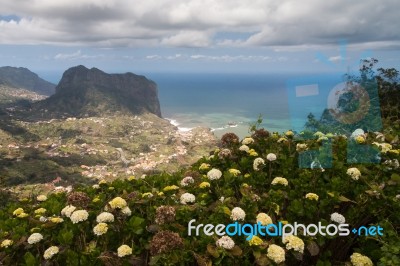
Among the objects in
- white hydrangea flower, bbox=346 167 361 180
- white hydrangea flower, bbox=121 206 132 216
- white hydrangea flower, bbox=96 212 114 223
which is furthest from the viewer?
white hydrangea flower, bbox=346 167 361 180

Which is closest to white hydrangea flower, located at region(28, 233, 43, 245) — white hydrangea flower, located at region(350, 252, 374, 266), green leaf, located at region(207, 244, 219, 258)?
green leaf, located at region(207, 244, 219, 258)

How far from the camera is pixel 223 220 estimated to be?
3391mm

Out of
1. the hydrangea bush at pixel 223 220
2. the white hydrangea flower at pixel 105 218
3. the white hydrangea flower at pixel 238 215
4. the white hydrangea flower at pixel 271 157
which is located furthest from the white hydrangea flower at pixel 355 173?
the white hydrangea flower at pixel 105 218

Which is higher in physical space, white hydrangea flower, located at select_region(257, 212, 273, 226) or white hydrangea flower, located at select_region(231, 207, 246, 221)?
white hydrangea flower, located at select_region(231, 207, 246, 221)

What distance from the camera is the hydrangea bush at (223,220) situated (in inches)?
120

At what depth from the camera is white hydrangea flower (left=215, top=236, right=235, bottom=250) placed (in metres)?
2.98

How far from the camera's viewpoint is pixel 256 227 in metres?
3.32

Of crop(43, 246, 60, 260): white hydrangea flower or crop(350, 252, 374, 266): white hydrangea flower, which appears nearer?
crop(350, 252, 374, 266): white hydrangea flower

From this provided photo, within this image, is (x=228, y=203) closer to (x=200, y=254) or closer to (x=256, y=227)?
(x=256, y=227)

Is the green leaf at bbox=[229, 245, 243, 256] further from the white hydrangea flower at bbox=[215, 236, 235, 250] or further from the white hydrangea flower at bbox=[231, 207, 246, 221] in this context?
the white hydrangea flower at bbox=[231, 207, 246, 221]

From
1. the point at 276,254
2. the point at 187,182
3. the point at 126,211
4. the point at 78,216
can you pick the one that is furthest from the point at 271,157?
the point at 78,216

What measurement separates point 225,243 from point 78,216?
Answer: 1.78 m

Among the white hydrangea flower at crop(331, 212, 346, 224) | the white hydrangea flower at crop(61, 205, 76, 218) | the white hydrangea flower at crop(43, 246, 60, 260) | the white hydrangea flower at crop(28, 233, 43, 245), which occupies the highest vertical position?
the white hydrangea flower at crop(61, 205, 76, 218)

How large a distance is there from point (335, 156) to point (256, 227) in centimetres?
230
